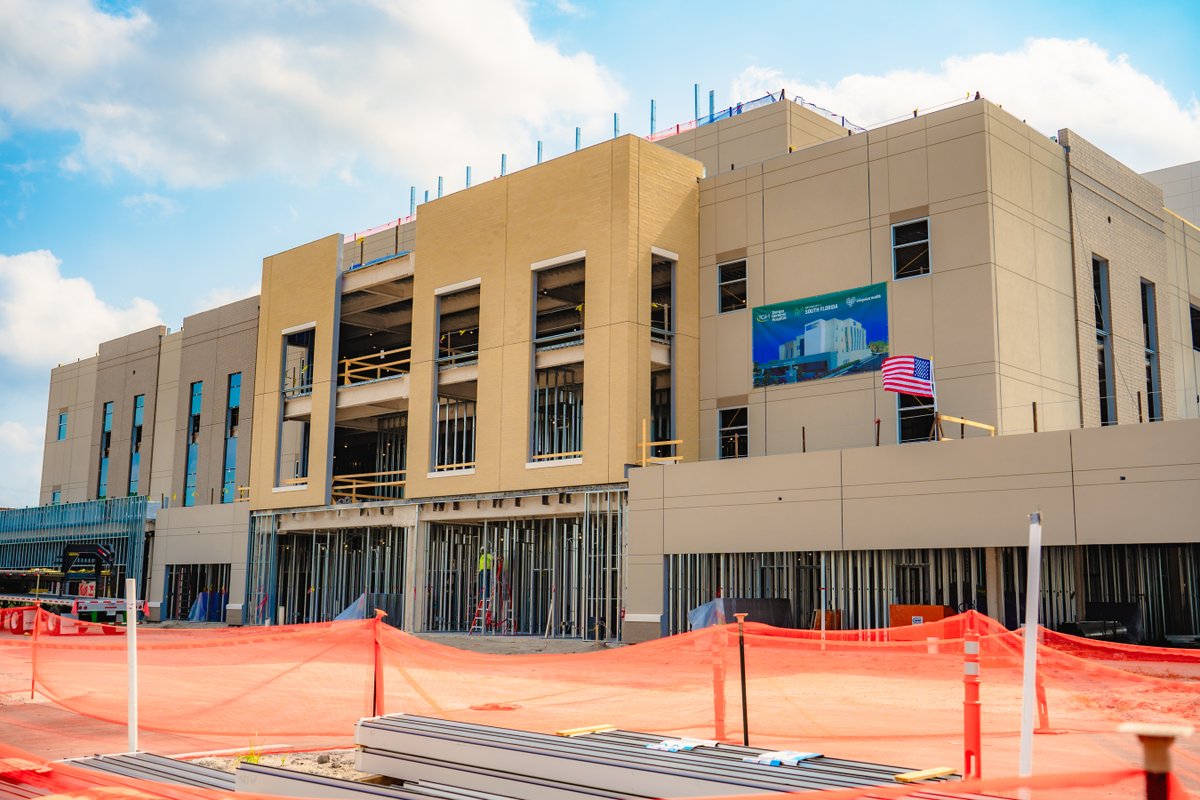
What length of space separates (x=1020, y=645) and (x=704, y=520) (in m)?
15.9

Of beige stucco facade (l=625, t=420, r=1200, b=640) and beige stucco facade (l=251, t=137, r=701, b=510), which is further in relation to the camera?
beige stucco facade (l=251, t=137, r=701, b=510)

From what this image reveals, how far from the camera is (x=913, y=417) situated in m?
31.8

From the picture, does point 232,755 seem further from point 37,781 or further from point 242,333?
point 242,333

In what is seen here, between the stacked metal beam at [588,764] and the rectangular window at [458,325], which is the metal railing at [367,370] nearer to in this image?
the rectangular window at [458,325]

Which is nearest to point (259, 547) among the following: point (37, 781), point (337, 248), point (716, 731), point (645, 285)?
point (337, 248)

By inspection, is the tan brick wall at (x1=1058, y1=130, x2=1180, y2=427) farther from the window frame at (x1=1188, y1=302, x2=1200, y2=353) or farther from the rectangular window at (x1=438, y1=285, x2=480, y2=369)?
the rectangular window at (x1=438, y1=285, x2=480, y2=369)

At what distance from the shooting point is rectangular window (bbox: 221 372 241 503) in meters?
53.9

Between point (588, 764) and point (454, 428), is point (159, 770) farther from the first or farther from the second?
point (454, 428)

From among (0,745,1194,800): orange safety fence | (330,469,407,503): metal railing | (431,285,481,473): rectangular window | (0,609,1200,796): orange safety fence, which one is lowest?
(0,609,1200,796): orange safety fence

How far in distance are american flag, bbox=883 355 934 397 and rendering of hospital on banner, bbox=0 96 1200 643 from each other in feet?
4.47

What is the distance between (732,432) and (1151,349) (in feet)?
52.3

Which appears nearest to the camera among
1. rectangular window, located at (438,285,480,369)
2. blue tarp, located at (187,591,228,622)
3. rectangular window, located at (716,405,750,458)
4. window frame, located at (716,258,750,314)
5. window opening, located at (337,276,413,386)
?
rectangular window, located at (716,405,750,458)

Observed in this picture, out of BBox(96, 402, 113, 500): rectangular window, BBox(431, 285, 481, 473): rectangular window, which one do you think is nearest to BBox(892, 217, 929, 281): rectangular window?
BBox(431, 285, 481, 473): rectangular window

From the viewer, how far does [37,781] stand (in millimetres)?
7348
